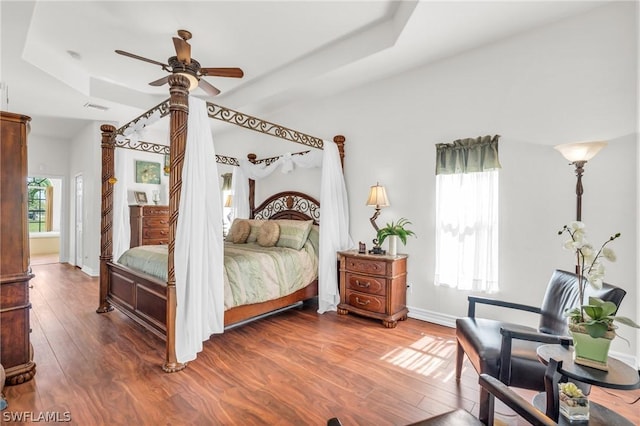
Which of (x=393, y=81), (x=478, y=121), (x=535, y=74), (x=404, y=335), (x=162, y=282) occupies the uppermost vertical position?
(x=393, y=81)

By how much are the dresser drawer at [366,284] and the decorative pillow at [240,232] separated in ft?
5.91

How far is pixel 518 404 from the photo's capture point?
3.61ft

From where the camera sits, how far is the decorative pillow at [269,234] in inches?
163

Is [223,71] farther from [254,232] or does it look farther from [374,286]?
→ [374,286]

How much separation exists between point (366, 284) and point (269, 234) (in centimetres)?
154

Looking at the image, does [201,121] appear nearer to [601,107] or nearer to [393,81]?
[393,81]

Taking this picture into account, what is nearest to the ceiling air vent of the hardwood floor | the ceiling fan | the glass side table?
the ceiling fan

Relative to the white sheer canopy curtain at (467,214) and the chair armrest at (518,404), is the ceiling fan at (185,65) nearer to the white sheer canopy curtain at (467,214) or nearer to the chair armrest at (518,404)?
the white sheer canopy curtain at (467,214)

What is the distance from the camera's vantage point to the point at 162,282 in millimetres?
2816

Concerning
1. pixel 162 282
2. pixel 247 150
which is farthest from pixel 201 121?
pixel 247 150

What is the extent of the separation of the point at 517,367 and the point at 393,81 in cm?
342

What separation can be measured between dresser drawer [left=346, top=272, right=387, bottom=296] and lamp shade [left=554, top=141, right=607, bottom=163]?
2101 mm

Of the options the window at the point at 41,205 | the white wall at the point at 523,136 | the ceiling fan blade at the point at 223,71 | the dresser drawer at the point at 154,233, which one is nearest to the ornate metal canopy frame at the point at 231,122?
the ceiling fan blade at the point at 223,71

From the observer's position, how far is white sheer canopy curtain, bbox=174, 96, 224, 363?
2.49m
